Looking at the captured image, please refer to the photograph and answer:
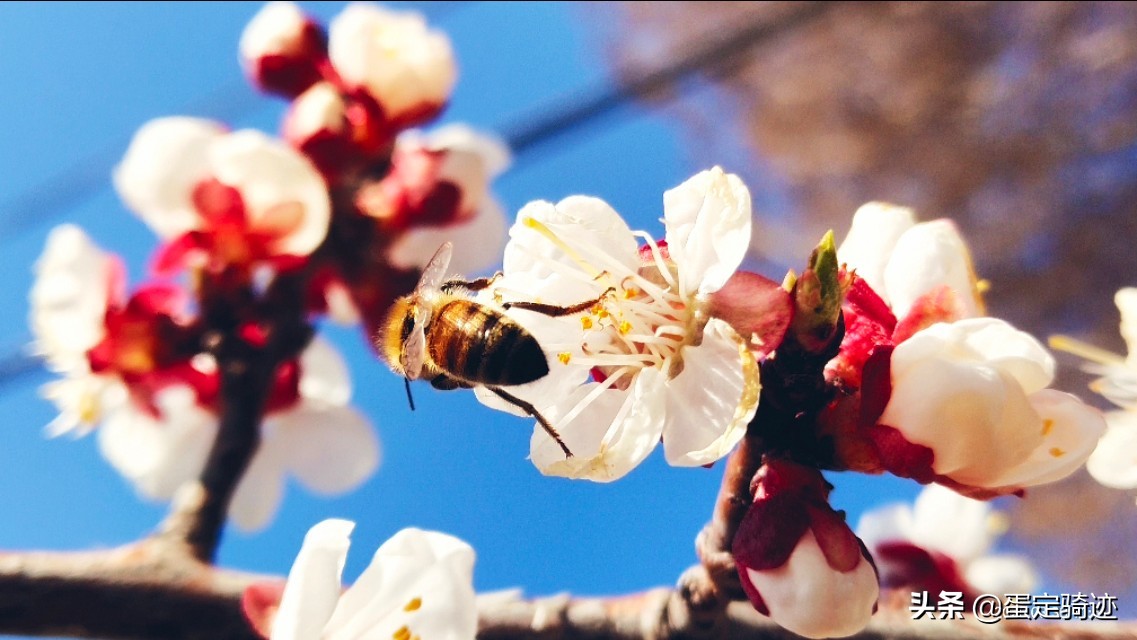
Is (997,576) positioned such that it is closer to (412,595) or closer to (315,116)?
(412,595)

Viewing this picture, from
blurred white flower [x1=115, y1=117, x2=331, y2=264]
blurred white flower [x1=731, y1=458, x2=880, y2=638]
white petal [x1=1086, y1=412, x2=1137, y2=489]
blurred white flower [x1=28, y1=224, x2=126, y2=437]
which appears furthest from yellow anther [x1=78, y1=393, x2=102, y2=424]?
white petal [x1=1086, y1=412, x2=1137, y2=489]

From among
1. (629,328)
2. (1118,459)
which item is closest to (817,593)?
(629,328)

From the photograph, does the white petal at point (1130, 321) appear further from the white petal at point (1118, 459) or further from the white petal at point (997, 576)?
the white petal at point (997, 576)

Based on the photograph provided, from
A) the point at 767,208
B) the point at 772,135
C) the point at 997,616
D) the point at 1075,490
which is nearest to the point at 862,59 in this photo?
the point at 772,135

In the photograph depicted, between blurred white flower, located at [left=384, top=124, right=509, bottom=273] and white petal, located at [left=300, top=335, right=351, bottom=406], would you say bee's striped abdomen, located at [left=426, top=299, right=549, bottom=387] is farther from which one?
white petal, located at [left=300, top=335, right=351, bottom=406]

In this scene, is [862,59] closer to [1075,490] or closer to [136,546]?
[1075,490]

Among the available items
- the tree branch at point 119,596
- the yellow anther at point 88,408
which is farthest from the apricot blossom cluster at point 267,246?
the tree branch at point 119,596
